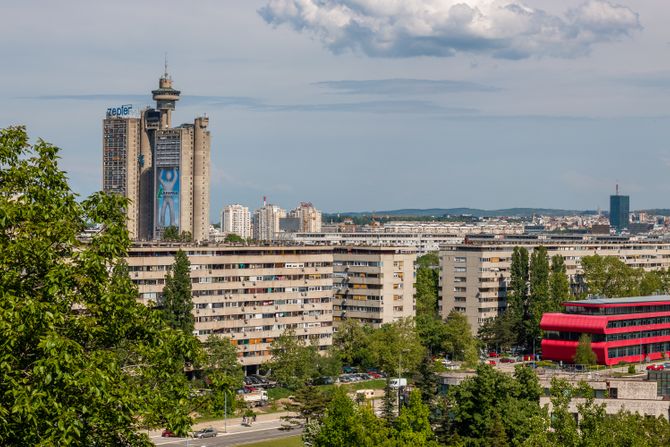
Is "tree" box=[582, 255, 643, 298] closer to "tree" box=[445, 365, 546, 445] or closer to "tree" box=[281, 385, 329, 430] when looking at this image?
"tree" box=[281, 385, 329, 430]

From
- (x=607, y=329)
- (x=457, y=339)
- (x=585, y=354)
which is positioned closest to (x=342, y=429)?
(x=585, y=354)

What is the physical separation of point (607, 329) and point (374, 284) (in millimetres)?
37388

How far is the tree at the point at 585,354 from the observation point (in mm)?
125956

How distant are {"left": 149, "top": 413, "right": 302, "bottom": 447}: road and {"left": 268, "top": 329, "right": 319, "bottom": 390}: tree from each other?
42.4ft

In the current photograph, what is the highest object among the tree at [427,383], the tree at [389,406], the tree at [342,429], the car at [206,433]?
the tree at [342,429]

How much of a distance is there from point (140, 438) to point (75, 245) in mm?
4820

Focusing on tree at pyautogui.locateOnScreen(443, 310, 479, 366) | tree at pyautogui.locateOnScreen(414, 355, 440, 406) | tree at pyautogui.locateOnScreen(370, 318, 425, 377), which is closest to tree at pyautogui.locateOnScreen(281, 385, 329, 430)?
tree at pyautogui.locateOnScreen(414, 355, 440, 406)

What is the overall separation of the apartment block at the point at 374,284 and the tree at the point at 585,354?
34130 mm

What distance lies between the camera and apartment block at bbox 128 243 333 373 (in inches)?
5143

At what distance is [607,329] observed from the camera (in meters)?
132

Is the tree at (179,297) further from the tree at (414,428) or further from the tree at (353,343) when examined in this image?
the tree at (414,428)

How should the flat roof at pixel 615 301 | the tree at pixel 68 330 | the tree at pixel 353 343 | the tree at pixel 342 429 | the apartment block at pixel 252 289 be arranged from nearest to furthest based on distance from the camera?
1. the tree at pixel 68 330
2. the tree at pixel 342 429
3. the apartment block at pixel 252 289
4. the flat roof at pixel 615 301
5. the tree at pixel 353 343

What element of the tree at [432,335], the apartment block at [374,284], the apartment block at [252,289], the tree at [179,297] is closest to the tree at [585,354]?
the tree at [432,335]

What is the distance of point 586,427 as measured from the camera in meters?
44.2
